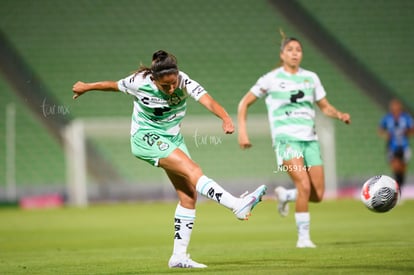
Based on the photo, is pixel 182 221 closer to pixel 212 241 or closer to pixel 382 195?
pixel 382 195

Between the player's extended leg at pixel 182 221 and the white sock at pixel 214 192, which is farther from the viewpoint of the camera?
the player's extended leg at pixel 182 221

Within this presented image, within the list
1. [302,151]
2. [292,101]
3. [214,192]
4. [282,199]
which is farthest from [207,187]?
[282,199]

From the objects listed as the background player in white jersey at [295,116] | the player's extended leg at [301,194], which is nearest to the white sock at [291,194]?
the background player in white jersey at [295,116]

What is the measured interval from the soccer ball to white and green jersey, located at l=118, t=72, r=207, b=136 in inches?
90.8

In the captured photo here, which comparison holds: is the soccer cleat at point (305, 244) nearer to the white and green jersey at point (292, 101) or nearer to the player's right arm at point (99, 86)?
the white and green jersey at point (292, 101)

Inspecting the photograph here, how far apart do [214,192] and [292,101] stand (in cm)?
318

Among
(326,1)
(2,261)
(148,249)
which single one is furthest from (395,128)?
(2,261)

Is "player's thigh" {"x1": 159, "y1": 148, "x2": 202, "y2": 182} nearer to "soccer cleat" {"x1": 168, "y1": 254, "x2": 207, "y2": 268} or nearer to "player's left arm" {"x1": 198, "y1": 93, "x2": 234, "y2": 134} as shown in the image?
"player's left arm" {"x1": 198, "y1": 93, "x2": 234, "y2": 134}

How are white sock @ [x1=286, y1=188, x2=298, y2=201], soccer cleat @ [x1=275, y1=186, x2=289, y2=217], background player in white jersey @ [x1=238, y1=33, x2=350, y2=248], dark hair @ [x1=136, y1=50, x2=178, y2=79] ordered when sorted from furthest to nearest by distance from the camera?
1. soccer cleat @ [x1=275, y1=186, x2=289, y2=217]
2. white sock @ [x1=286, y1=188, x2=298, y2=201]
3. background player in white jersey @ [x1=238, y1=33, x2=350, y2=248]
4. dark hair @ [x1=136, y1=50, x2=178, y2=79]

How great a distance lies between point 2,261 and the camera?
956cm

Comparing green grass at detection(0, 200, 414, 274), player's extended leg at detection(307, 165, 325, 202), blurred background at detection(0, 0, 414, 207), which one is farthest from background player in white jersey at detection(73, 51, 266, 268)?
blurred background at detection(0, 0, 414, 207)

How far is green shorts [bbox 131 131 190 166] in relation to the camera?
819 centimetres

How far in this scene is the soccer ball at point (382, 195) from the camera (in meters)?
9.34

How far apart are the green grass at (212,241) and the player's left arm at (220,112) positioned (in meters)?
1.21
